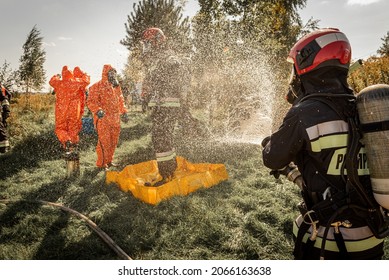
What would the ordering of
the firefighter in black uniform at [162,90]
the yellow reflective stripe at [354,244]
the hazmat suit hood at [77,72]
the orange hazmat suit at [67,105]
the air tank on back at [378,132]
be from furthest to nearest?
1. the hazmat suit hood at [77,72]
2. the orange hazmat suit at [67,105]
3. the firefighter in black uniform at [162,90]
4. the yellow reflective stripe at [354,244]
5. the air tank on back at [378,132]

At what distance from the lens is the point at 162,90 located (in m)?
3.90

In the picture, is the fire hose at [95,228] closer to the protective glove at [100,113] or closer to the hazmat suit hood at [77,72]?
the protective glove at [100,113]

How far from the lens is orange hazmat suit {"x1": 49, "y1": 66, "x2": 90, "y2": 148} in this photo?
538cm

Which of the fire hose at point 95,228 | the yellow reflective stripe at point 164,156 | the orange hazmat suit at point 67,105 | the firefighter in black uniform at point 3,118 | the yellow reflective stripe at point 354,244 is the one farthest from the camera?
the firefighter in black uniform at point 3,118

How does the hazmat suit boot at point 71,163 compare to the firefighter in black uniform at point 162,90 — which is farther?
the hazmat suit boot at point 71,163

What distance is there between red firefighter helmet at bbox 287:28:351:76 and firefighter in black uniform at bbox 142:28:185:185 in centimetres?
237

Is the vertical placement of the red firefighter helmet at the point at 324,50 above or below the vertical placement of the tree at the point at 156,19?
below

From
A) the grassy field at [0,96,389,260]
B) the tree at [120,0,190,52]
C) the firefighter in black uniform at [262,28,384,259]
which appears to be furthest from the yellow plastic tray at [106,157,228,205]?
the tree at [120,0,190,52]

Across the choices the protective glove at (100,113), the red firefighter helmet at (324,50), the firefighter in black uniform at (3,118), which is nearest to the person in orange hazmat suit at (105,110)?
the protective glove at (100,113)

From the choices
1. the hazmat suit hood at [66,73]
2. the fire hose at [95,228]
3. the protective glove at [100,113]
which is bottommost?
the fire hose at [95,228]

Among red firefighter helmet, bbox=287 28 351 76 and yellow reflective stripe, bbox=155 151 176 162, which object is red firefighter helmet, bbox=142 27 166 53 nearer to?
yellow reflective stripe, bbox=155 151 176 162

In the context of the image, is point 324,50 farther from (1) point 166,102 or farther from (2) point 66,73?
(2) point 66,73

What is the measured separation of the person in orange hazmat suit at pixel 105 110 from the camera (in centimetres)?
541
